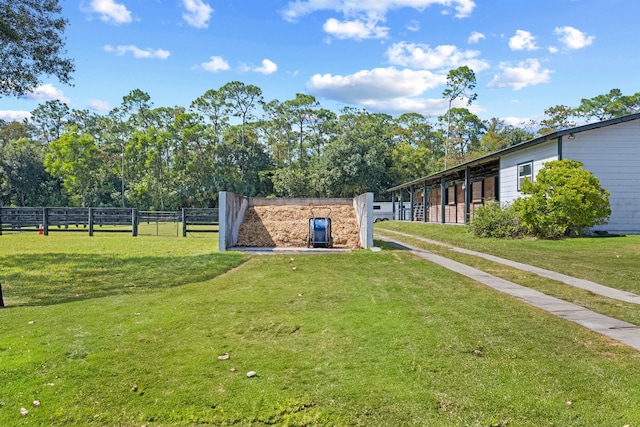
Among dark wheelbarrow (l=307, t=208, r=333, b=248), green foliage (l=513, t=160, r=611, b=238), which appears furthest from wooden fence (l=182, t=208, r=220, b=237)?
green foliage (l=513, t=160, r=611, b=238)

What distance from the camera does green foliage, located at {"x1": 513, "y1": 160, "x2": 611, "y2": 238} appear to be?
15.0m

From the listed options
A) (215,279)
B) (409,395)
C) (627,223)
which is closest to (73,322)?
(215,279)

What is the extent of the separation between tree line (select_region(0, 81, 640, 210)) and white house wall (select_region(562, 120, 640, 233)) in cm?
3062

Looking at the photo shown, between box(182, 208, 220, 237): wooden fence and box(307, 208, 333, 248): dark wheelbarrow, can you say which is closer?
box(307, 208, 333, 248): dark wheelbarrow

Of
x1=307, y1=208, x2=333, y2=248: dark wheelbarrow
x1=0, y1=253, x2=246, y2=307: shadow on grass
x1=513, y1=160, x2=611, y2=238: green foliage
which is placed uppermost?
x1=513, y1=160, x2=611, y2=238: green foliage

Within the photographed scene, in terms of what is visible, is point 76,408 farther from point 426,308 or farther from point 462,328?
point 426,308

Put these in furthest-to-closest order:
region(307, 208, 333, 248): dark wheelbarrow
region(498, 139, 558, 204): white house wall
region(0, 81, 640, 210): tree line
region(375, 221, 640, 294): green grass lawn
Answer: region(0, 81, 640, 210): tree line
region(498, 139, 558, 204): white house wall
region(307, 208, 333, 248): dark wheelbarrow
region(375, 221, 640, 294): green grass lawn

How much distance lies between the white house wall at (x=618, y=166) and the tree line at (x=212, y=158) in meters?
30.6

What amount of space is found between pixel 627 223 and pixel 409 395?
17899 millimetres

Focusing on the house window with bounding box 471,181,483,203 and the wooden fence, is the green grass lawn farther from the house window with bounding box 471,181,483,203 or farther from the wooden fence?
the wooden fence

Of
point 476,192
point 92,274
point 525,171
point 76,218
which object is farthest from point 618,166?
point 76,218

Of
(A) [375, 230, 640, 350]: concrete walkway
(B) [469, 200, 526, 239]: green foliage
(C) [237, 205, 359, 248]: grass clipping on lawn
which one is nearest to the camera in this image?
(A) [375, 230, 640, 350]: concrete walkway

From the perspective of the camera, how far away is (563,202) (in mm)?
14992

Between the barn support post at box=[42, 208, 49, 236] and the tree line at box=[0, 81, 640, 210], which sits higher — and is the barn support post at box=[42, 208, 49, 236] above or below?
below
